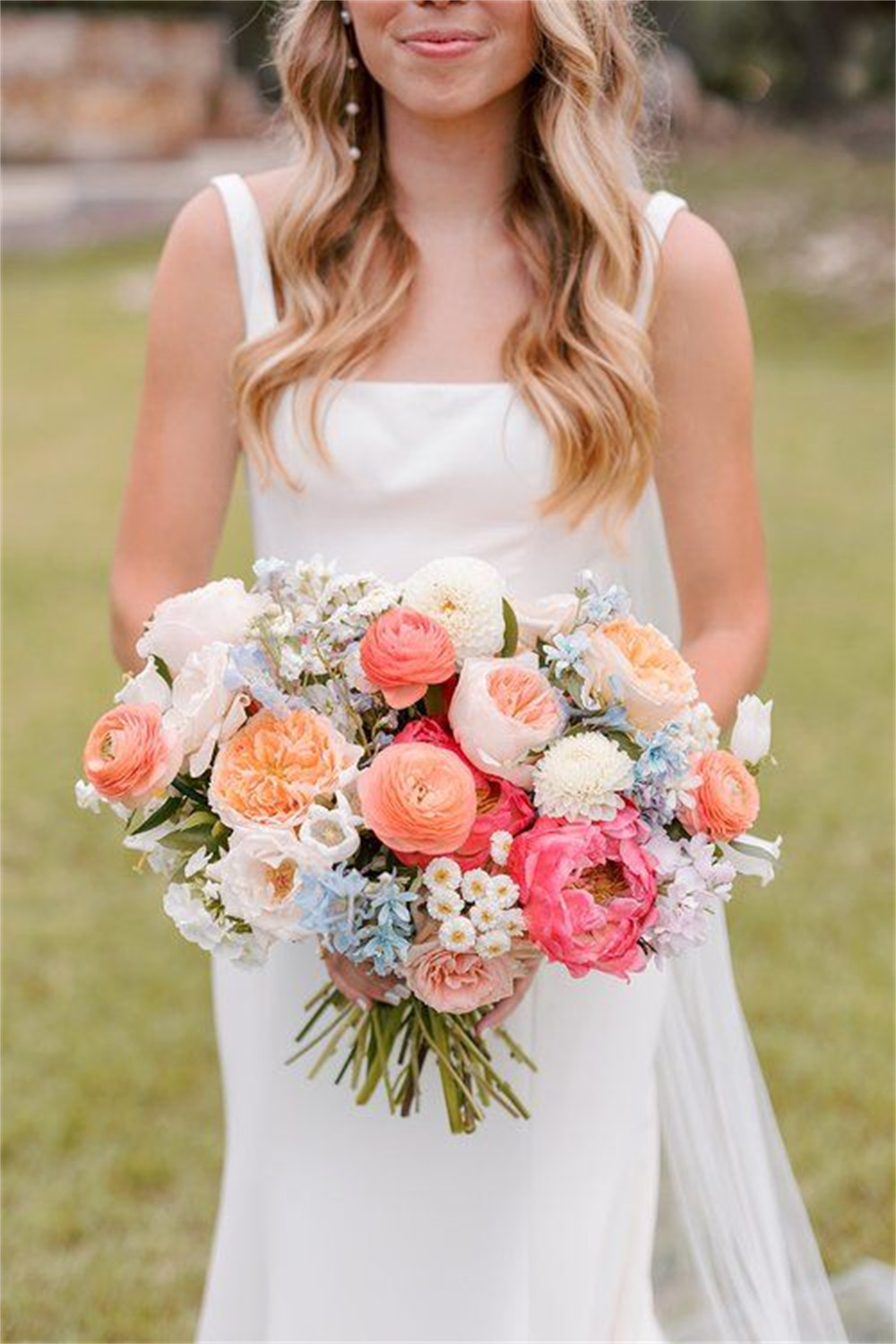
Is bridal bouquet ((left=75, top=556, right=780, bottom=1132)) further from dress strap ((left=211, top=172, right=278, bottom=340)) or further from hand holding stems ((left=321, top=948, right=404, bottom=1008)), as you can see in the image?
dress strap ((left=211, top=172, right=278, bottom=340))

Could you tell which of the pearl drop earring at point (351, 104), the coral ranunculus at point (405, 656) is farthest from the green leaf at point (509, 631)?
the pearl drop earring at point (351, 104)

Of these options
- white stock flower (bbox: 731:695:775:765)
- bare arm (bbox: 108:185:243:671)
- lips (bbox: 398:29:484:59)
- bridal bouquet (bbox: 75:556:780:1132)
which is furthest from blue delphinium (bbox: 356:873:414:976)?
lips (bbox: 398:29:484:59)

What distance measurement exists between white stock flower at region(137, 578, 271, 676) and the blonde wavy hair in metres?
0.58

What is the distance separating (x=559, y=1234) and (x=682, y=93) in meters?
19.1

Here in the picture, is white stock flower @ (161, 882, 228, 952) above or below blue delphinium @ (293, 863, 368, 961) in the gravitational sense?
below

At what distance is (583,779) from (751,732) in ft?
1.14

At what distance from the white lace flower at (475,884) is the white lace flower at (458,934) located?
3cm

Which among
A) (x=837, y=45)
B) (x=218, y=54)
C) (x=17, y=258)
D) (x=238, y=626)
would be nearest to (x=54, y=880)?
(x=238, y=626)

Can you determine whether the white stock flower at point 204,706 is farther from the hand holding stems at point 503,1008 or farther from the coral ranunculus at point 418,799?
the hand holding stems at point 503,1008

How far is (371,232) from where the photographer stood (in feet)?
9.64

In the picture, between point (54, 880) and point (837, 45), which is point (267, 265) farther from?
point (837, 45)

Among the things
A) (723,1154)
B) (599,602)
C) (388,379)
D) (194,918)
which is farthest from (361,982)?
(723,1154)

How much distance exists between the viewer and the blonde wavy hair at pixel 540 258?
2840 mm

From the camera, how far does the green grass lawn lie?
4.34 metres
